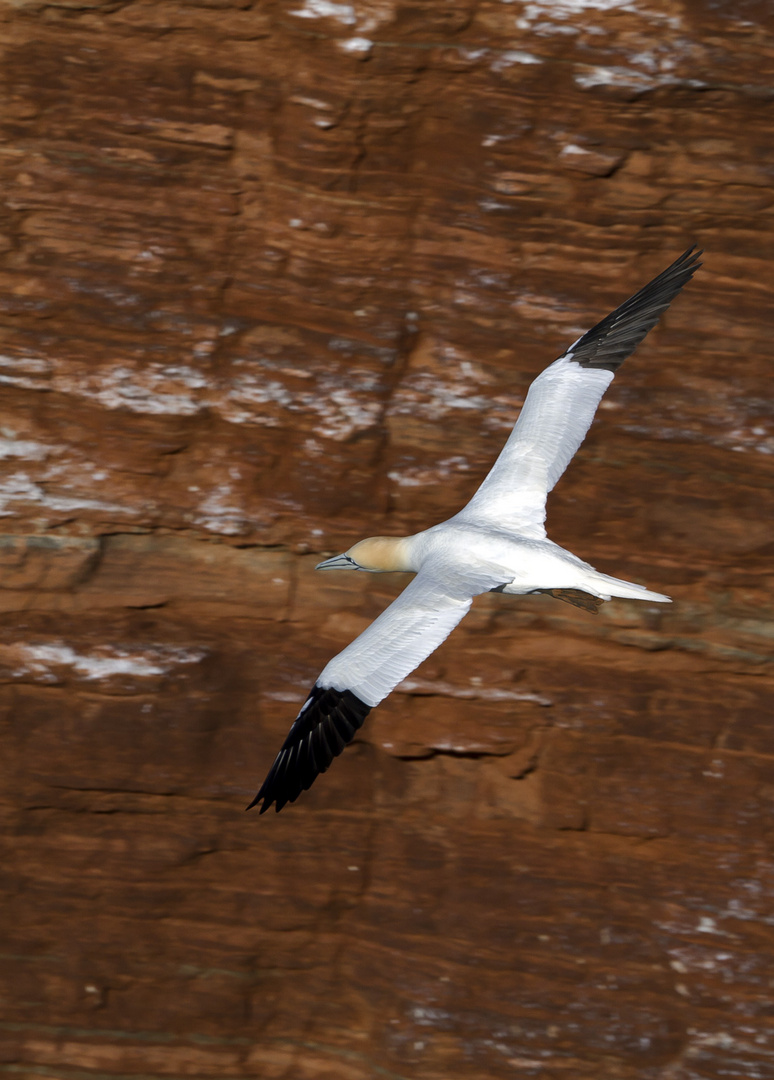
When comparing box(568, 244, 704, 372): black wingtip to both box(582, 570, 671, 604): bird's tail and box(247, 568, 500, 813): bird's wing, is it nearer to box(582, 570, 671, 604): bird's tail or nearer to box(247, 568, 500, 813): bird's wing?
box(582, 570, 671, 604): bird's tail

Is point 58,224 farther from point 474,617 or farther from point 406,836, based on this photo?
Result: point 406,836

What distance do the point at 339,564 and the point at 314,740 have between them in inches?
44.9

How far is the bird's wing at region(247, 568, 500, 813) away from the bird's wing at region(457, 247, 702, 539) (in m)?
0.66

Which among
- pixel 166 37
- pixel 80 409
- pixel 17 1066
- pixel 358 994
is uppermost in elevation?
pixel 166 37

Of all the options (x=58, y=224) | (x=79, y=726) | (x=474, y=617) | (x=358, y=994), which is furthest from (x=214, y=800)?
(x=58, y=224)

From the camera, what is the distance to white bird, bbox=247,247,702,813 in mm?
4219

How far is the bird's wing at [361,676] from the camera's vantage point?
13.7ft

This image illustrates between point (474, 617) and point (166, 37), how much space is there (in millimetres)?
3300

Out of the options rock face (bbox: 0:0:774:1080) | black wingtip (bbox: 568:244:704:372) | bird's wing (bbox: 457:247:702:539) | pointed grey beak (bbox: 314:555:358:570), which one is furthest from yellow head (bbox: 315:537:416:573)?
black wingtip (bbox: 568:244:704:372)

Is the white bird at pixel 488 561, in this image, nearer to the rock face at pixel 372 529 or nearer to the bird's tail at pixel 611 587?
the bird's tail at pixel 611 587

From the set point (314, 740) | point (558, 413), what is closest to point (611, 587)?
point (558, 413)

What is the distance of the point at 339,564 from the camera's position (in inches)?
206

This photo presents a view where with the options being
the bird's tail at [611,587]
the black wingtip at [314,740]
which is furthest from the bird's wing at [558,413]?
the black wingtip at [314,740]

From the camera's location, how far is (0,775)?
5.59 m
